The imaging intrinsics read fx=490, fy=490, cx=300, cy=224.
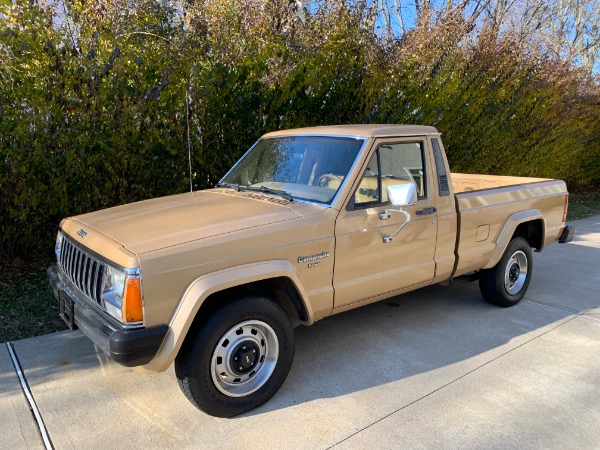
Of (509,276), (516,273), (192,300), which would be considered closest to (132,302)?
(192,300)

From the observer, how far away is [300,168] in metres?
4.02

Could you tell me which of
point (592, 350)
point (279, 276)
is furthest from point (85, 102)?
point (592, 350)

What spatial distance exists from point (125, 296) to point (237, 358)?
85 centimetres

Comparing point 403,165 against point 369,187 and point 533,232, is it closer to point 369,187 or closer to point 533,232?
point 369,187

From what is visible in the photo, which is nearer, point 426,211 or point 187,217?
point 187,217

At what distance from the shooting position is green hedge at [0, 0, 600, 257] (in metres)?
5.17

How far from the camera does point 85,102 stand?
17.7 ft

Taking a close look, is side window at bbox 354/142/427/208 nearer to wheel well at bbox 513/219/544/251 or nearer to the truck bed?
the truck bed

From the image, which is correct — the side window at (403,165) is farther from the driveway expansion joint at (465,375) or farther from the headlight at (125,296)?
the headlight at (125,296)

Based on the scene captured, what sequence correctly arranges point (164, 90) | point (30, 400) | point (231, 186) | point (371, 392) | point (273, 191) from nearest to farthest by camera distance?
1. point (30, 400)
2. point (371, 392)
3. point (273, 191)
4. point (231, 186)
5. point (164, 90)

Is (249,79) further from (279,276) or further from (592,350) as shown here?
(592,350)

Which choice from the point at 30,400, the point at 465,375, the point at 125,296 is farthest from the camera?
the point at 465,375

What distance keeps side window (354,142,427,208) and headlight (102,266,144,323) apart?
170 centimetres

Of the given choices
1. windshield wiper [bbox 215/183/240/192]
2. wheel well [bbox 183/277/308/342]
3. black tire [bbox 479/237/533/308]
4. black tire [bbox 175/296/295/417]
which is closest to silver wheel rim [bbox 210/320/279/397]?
black tire [bbox 175/296/295/417]
